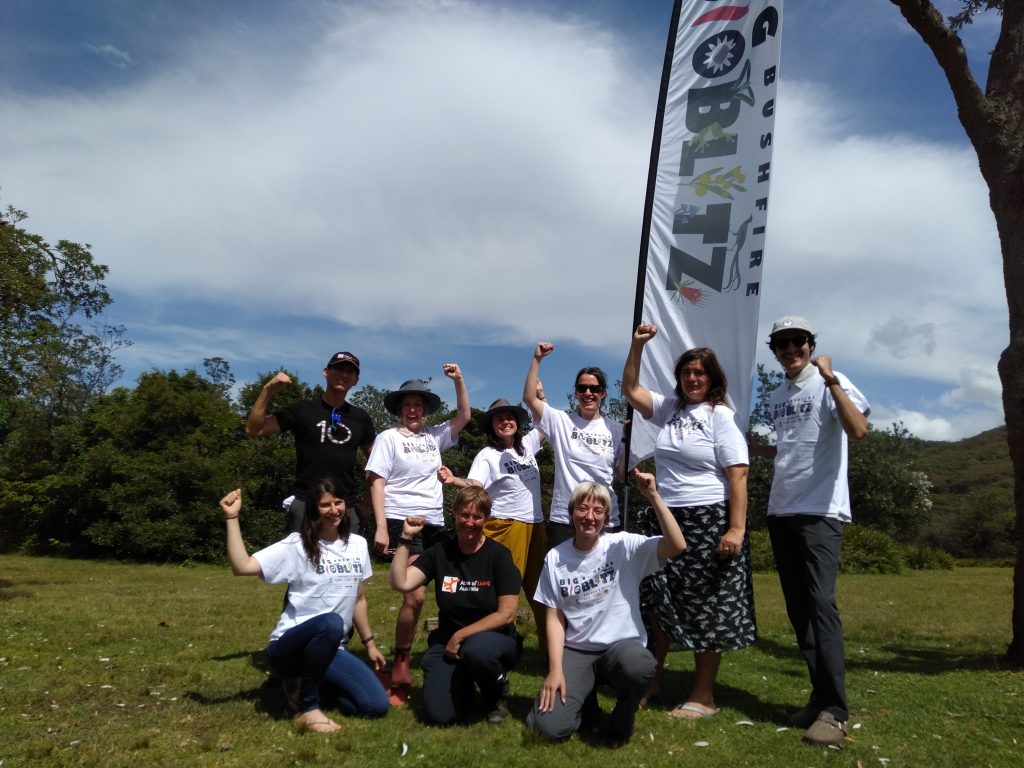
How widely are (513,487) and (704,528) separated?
1.43m

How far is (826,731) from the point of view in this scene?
3650 millimetres

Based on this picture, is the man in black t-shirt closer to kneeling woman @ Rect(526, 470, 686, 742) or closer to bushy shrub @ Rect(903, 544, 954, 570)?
kneeling woman @ Rect(526, 470, 686, 742)

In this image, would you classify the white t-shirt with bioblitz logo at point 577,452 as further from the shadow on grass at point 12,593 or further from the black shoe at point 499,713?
the shadow on grass at point 12,593

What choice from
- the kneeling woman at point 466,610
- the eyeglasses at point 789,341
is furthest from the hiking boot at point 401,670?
the eyeglasses at point 789,341

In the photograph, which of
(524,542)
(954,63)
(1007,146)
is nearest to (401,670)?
(524,542)

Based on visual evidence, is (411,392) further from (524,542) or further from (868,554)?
(868,554)

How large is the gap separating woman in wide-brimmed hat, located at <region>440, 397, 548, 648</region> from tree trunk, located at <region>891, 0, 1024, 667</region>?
3648mm

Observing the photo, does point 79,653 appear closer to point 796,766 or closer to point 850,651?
point 796,766

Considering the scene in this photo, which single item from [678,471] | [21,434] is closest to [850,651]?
[678,471]

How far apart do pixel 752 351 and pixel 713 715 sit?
2.31m

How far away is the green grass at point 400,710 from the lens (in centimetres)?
345

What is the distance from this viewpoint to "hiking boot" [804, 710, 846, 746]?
11.9 feet

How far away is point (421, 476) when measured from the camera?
494 cm

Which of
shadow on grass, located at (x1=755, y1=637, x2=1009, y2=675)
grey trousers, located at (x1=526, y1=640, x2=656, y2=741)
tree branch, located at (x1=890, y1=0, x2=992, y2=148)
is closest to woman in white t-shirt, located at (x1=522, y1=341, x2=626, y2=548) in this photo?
grey trousers, located at (x1=526, y1=640, x2=656, y2=741)
